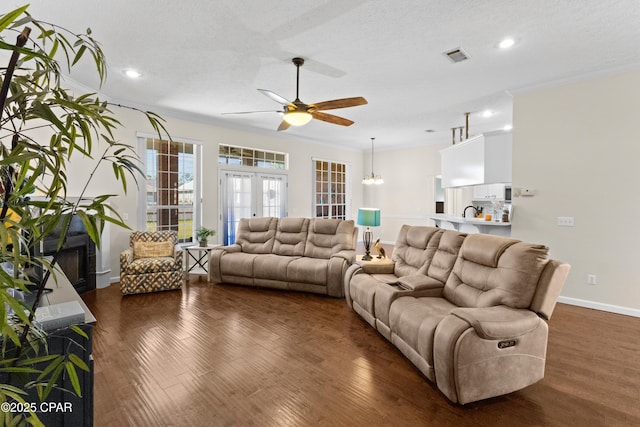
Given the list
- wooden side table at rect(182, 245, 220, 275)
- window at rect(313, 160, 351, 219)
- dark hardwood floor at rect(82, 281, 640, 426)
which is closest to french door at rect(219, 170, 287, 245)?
wooden side table at rect(182, 245, 220, 275)

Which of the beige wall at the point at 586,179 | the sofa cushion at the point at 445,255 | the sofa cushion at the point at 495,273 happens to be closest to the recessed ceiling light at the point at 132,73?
the sofa cushion at the point at 445,255

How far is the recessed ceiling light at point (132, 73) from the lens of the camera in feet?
13.0

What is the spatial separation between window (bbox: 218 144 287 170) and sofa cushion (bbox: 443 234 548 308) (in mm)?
5068

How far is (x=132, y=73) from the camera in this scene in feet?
13.1

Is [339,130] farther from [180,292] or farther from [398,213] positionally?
[180,292]

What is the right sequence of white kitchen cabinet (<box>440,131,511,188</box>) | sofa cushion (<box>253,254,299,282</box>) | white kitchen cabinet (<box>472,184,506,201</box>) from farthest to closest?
white kitchen cabinet (<box>472,184,506,201</box>), white kitchen cabinet (<box>440,131,511,188</box>), sofa cushion (<box>253,254,299,282</box>)

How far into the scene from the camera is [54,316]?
1.34 meters

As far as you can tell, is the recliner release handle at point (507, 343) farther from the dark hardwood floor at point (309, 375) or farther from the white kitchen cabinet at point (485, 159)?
the white kitchen cabinet at point (485, 159)

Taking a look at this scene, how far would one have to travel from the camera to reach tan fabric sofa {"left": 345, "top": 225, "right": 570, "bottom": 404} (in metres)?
2.01

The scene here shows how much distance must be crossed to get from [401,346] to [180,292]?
3.37 m

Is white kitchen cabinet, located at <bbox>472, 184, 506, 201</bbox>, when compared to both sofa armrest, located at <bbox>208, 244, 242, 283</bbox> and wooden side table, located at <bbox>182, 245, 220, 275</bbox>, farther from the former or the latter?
wooden side table, located at <bbox>182, 245, 220, 275</bbox>

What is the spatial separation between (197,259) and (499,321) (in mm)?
5006

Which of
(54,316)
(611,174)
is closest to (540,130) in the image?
(611,174)

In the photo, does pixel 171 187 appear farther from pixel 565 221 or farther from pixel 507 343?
pixel 565 221
